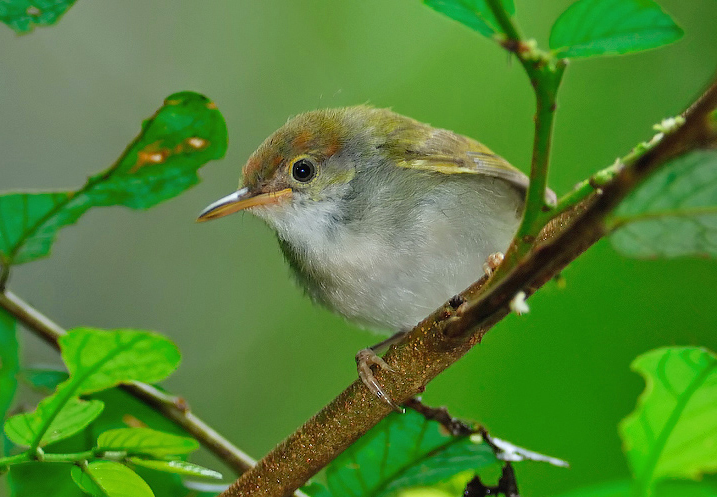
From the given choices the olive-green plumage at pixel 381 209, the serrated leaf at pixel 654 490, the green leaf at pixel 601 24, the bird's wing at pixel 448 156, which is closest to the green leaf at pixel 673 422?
the serrated leaf at pixel 654 490

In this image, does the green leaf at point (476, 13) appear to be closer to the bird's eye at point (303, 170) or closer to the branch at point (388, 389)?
the branch at point (388, 389)

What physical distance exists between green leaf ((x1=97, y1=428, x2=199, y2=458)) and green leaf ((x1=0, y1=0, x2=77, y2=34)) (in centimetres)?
67

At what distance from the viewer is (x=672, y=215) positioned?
0.64m

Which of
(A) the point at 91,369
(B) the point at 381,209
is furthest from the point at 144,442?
(B) the point at 381,209

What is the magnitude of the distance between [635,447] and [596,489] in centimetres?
6

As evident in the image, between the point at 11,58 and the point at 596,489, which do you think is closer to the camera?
the point at 596,489

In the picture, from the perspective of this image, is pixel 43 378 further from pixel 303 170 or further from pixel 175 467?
pixel 303 170

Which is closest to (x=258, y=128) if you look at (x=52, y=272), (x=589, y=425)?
(x=52, y=272)

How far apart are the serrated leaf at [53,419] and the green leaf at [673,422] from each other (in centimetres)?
69

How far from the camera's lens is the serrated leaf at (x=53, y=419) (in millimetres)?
952

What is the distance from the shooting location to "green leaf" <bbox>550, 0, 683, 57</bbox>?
30.7 inches

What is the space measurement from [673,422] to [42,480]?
1091mm

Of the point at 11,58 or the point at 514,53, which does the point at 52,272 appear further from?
the point at 514,53

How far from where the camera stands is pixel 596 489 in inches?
30.9
